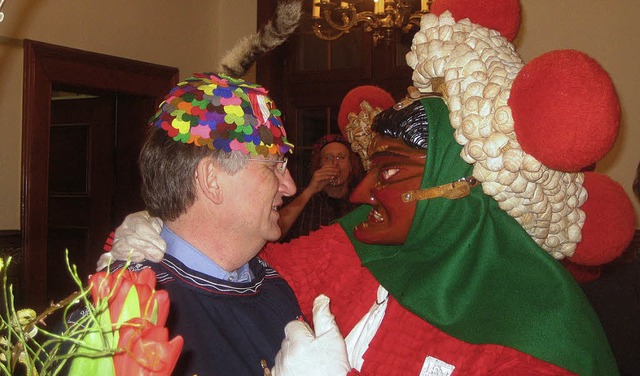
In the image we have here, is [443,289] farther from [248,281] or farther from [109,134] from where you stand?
[109,134]

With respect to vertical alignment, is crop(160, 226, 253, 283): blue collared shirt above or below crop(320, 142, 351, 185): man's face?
below

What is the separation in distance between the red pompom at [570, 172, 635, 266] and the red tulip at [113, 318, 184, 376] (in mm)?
1664

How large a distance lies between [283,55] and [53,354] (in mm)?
5989

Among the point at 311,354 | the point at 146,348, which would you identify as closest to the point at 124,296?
the point at 146,348

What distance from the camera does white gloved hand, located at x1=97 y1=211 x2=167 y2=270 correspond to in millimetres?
1694

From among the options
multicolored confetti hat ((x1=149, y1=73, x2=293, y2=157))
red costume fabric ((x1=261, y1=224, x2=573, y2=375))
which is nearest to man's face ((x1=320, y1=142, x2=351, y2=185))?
red costume fabric ((x1=261, y1=224, x2=573, y2=375))

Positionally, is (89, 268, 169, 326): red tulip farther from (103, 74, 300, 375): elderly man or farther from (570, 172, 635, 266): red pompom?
(570, 172, 635, 266): red pompom

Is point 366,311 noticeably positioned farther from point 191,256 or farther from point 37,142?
point 37,142

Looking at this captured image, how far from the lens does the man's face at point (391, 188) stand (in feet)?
6.57

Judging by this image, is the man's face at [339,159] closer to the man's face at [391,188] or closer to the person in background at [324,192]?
the person in background at [324,192]

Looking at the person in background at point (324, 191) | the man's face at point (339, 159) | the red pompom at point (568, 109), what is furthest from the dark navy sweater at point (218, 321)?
the man's face at point (339, 159)

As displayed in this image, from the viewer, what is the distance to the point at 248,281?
192 cm

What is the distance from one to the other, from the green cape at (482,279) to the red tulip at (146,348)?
1234mm

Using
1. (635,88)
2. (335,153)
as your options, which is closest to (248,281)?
(335,153)
